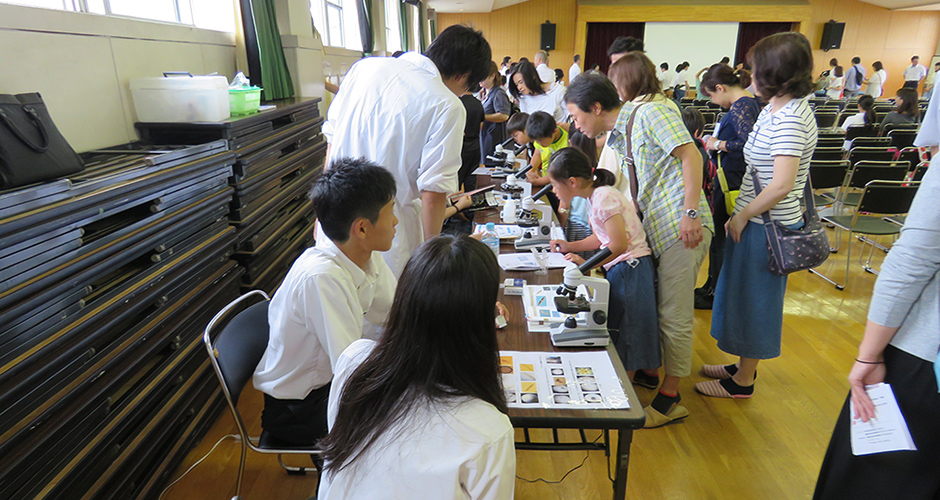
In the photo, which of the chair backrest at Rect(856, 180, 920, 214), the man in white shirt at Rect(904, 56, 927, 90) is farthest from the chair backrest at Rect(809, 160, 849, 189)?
the man in white shirt at Rect(904, 56, 927, 90)

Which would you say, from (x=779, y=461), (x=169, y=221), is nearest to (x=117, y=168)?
(x=169, y=221)

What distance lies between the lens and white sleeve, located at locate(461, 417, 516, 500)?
2.67 feet

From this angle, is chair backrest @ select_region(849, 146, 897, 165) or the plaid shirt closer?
the plaid shirt

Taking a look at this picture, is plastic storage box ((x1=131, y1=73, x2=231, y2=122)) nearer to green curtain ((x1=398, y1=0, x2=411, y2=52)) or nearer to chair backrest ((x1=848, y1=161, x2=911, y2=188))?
chair backrest ((x1=848, y1=161, x2=911, y2=188))

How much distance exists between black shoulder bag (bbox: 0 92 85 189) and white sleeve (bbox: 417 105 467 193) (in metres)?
1.09

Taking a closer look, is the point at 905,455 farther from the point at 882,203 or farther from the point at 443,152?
the point at 882,203

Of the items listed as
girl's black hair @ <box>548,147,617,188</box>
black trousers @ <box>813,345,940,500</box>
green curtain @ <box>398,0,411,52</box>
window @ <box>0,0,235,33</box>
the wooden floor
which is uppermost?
green curtain @ <box>398,0,411,52</box>

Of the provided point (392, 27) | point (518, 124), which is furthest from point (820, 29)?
point (518, 124)

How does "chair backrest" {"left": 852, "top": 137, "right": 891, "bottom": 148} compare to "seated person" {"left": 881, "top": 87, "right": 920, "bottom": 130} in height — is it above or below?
below

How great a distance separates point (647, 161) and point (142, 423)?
2119 mm

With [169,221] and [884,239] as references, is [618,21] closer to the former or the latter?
[884,239]

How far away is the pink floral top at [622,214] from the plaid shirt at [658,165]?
3.0 inches

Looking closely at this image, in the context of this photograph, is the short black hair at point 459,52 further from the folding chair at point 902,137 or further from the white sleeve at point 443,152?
the folding chair at point 902,137

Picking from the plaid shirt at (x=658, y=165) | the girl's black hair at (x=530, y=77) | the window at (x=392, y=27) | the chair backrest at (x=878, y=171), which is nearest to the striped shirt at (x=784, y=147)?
the plaid shirt at (x=658, y=165)
